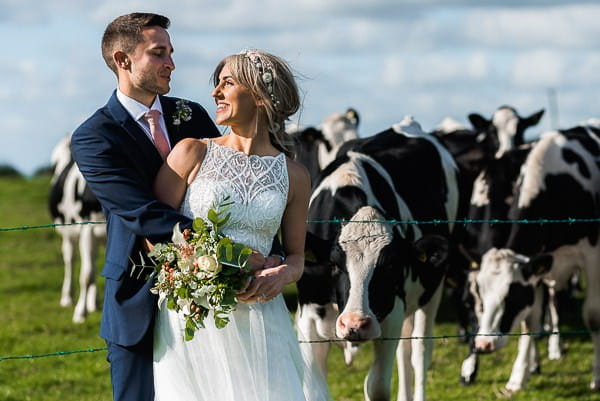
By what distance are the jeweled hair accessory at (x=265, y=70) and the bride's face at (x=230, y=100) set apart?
0.29 feet

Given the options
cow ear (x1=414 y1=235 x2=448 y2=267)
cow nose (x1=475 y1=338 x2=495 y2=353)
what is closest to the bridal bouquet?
cow ear (x1=414 y1=235 x2=448 y2=267)

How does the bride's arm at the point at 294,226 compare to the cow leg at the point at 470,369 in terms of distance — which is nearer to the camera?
the bride's arm at the point at 294,226

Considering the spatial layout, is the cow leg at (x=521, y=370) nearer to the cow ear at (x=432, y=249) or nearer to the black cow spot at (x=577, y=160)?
the black cow spot at (x=577, y=160)

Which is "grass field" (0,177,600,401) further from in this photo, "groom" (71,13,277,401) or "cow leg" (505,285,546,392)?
"groom" (71,13,277,401)

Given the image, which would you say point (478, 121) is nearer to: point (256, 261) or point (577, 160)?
point (577, 160)

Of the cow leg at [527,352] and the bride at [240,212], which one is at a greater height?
the bride at [240,212]

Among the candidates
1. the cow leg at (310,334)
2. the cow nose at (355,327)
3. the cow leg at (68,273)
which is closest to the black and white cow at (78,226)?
the cow leg at (68,273)

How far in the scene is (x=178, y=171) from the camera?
176 inches

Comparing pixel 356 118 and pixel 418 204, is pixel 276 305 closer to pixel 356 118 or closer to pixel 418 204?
pixel 418 204

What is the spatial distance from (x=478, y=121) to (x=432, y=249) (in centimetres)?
812

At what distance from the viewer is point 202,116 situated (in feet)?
16.7

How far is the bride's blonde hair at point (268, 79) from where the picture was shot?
4.42m

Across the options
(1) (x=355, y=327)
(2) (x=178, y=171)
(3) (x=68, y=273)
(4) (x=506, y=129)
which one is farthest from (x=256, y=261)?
(3) (x=68, y=273)

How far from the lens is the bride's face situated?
4465mm
